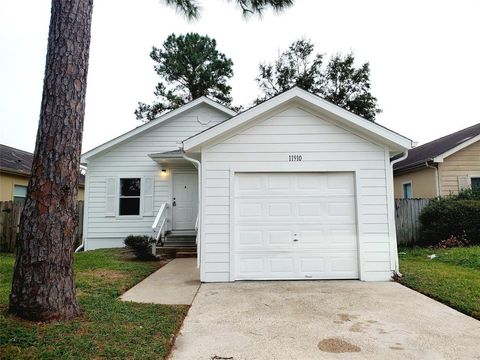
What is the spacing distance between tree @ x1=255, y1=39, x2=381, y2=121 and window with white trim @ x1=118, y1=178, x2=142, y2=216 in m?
15.9

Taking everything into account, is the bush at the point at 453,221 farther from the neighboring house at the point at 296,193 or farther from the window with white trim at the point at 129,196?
the window with white trim at the point at 129,196

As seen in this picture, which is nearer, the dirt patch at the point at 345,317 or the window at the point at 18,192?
the dirt patch at the point at 345,317

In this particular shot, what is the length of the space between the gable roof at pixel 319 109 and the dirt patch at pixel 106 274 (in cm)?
319

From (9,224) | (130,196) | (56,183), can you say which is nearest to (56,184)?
(56,183)

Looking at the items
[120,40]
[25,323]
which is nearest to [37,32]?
[120,40]

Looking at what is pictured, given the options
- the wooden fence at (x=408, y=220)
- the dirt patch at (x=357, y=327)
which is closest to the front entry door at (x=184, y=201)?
the wooden fence at (x=408, y=220)

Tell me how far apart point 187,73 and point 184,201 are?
16.7 meters

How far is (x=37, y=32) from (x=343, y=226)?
34.1 feet

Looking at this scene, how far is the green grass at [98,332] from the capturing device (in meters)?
3.09

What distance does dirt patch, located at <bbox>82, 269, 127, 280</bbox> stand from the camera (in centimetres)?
709

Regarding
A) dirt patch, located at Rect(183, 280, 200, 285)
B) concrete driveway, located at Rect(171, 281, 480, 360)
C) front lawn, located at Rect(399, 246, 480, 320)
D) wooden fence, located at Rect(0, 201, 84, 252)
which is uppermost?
wooden fence, located at Rect(0, 201, 84, 252)

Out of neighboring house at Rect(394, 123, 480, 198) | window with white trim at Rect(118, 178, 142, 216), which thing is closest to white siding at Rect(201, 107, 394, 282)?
window with white trim at Rect(118, 178, 142, 216)

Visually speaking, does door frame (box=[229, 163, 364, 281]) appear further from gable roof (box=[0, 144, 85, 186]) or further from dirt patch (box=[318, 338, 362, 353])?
gable roof (box=[0, 144, 85, 186])

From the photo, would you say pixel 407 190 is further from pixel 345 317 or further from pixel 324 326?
pixel 324 326
